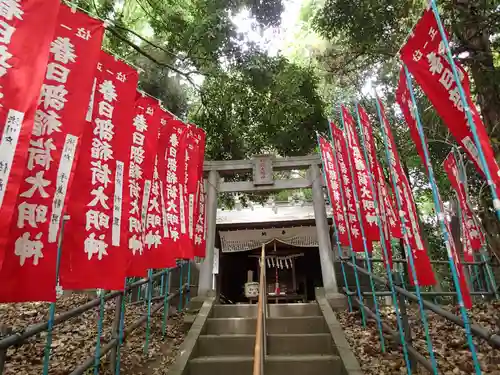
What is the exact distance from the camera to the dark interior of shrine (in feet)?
43.5

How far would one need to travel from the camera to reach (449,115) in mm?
2727

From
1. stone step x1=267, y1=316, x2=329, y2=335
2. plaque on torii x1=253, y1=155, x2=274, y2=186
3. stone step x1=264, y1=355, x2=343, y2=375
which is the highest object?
plaque on torii x1=253, y1=155, x2=274, y2=186

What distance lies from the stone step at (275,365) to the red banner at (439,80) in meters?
3.38

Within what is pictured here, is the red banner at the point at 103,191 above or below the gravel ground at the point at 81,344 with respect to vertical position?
above

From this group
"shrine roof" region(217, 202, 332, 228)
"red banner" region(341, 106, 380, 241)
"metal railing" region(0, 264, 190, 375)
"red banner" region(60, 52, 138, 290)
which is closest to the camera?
"metal railing" region(0, 264, 190, 375)

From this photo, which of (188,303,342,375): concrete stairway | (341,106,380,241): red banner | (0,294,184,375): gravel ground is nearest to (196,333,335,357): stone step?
(188,303,342,375): concrete stairway

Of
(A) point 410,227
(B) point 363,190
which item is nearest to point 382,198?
(A) point 410,227

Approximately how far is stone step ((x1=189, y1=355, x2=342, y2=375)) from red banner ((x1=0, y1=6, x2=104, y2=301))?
3.06 metres

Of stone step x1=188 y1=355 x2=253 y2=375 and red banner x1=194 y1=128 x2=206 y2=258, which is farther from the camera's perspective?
red banner x1=194 y1=128 x2=206 y2=258

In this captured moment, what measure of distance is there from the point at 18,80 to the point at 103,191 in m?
1.28

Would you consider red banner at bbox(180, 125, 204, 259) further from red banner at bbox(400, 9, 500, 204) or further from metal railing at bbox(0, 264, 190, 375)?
red banner at bbox(400, 9, 500, 204)

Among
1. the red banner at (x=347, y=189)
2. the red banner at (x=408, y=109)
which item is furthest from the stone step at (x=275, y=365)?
the red banner at (x=408, y=109)

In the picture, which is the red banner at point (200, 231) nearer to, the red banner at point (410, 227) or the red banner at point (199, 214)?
the red banner at point (199, 214)

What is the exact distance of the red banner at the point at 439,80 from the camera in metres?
2.58
